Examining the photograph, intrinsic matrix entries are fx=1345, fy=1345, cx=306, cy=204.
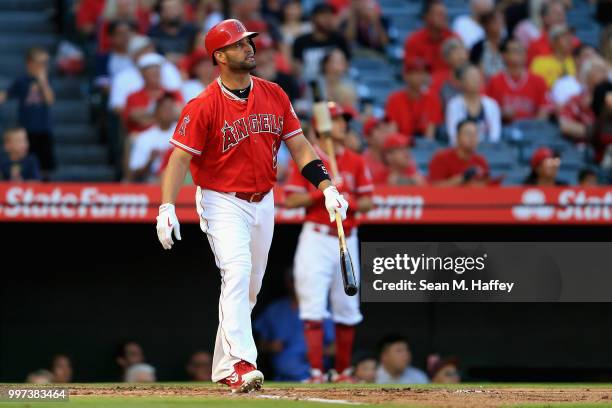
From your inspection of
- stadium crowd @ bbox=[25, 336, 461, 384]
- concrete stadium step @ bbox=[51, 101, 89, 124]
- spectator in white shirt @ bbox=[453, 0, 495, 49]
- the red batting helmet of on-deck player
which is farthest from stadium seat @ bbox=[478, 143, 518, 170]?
the red batting helmet of on-deck player

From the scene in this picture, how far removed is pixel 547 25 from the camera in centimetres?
1549

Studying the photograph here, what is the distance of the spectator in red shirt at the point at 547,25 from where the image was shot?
50.0 ft

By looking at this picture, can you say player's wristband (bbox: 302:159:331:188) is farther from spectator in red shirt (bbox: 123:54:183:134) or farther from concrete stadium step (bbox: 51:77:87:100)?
concrete stadium step (bbox: 51:77:87:100)

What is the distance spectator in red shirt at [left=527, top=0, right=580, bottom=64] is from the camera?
50.0 feet

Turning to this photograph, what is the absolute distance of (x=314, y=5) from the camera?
14.6 meters

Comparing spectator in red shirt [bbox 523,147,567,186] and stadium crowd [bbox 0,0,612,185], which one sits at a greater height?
stadium crowd [bbox 0,0,612,185]

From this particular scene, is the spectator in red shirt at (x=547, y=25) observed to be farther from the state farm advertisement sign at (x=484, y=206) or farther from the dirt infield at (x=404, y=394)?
the dirt infield at (x=404, y=394)

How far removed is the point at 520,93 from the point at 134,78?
412cm

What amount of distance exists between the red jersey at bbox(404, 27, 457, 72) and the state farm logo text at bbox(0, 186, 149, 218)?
464 centimetres

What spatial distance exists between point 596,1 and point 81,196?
821 centimetres

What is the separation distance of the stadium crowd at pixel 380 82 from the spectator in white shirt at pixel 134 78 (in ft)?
0.04

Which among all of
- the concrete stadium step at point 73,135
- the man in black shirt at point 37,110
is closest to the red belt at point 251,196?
the man in black shirt at point 37,110

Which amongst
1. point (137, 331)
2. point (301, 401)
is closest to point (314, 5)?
point (137, 331)

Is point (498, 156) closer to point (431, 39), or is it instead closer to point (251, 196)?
point (431, 39)
